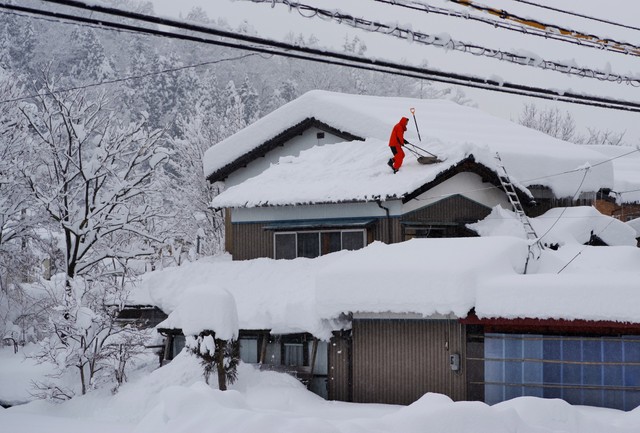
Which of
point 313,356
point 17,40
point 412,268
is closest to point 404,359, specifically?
point 412,268

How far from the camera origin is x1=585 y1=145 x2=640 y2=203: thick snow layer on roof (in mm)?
35125

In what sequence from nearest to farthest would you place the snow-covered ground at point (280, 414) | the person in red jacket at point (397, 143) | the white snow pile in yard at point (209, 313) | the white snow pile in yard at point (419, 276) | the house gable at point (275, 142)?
the snow-covered ground at point (280, 414)
the white snow pile in yard at point (419, 276)
the white snow pile in yard at point (209, 313)
the person in red jacket at point (397, 143)
the house gable at point (275, 142)

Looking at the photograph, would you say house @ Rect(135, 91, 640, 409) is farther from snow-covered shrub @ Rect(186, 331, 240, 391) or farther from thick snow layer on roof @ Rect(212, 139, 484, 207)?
snow-covered shrub @ Rect(186, 331, 240, 391)

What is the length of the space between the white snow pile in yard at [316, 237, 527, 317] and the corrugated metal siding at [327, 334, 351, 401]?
1212mm

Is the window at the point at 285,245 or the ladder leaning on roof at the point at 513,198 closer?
the ladder leaning on roof at the point at 513,198

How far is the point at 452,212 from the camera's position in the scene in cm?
2434

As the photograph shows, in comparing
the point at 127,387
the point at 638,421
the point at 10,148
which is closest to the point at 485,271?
the point at 638,421

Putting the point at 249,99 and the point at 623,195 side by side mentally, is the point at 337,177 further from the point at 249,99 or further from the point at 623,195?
the point at 249,99

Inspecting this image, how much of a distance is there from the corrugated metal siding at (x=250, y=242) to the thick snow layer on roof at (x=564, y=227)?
21.1 ft

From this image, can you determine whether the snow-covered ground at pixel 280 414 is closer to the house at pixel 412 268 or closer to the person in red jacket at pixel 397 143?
the house at pixel 412 268

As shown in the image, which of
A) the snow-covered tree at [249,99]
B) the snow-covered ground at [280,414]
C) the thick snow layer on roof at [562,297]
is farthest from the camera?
the snow-covered tree at [249,99]

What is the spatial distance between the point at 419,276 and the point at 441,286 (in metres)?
0.60

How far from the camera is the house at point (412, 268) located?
17.6 metres

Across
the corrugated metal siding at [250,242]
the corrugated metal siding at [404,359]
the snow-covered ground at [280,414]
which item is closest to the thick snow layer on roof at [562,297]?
the corrugated metal siding at [404,359]
